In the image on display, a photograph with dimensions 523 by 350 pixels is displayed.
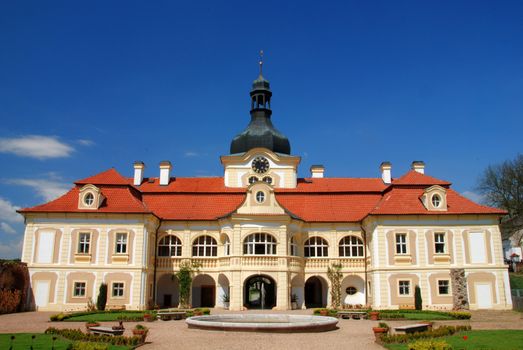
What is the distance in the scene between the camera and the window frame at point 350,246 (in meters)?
35.7

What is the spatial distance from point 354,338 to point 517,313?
16487mm

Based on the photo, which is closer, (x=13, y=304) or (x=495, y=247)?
(x=13, y=304)

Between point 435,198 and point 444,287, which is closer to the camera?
point 444,287

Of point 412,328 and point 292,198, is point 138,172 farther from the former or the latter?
point 412,328

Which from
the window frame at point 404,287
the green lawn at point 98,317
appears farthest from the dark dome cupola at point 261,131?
the green lawn at point 98,317

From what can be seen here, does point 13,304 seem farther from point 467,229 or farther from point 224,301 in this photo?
point 467,229

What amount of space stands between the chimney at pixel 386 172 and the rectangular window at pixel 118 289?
22640 mm

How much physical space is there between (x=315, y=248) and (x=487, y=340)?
19.6 meters

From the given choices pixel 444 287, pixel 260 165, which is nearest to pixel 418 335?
pixel 444 287

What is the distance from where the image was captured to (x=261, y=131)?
42.2 meters

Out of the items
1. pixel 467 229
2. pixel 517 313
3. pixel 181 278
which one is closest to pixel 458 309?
pixel 517 313

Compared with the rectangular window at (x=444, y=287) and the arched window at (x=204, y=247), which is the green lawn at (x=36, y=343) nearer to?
the arched window at (x=204, y=247)

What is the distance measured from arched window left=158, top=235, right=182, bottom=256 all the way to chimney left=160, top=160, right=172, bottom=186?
604 cm

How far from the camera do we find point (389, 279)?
105 ft
